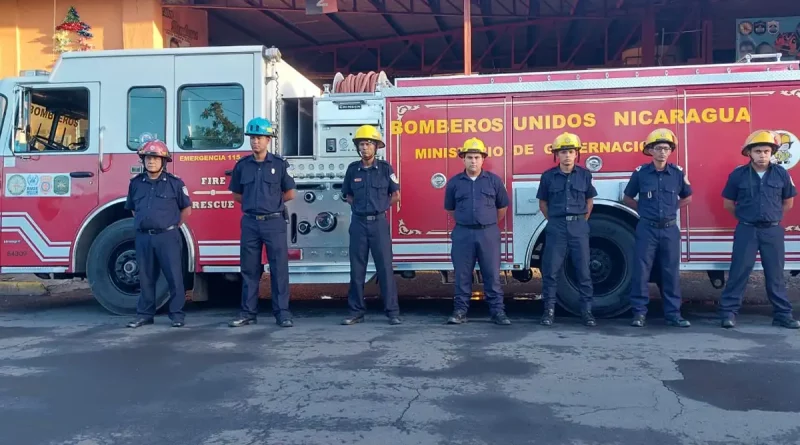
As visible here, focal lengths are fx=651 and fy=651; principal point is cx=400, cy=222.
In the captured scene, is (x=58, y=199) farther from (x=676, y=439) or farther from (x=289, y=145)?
(x=676, y=439)

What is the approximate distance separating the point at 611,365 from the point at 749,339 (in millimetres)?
1821

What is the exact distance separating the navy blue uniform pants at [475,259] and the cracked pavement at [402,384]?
0.97 ft

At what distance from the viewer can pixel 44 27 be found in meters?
13.6

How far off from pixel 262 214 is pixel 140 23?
8.39 metres

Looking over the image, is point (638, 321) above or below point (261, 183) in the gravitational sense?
below

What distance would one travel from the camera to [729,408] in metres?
→ 4.11

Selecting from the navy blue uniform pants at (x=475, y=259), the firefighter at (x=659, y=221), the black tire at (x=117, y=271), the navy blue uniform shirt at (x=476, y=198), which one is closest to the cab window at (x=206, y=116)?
the black tire at (x=117, y=271)

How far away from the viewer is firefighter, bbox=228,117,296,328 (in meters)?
6.77

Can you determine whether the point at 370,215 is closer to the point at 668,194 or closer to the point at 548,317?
the point at 548,317

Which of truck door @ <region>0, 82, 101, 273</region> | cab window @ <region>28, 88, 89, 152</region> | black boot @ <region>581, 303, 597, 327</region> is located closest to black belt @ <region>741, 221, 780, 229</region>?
black boot @ <region>581, 303, 597, 327</region>

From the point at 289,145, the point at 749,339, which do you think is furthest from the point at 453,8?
the point at 749,339

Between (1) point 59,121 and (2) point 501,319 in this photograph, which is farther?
(1) point 59,121

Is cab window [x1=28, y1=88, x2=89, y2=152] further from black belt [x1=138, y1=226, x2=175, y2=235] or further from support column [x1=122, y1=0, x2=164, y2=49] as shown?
support column [x1=122, y1=0, x2=164, y2=49]

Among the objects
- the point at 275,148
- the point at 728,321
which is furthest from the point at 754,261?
the point at 275,148
